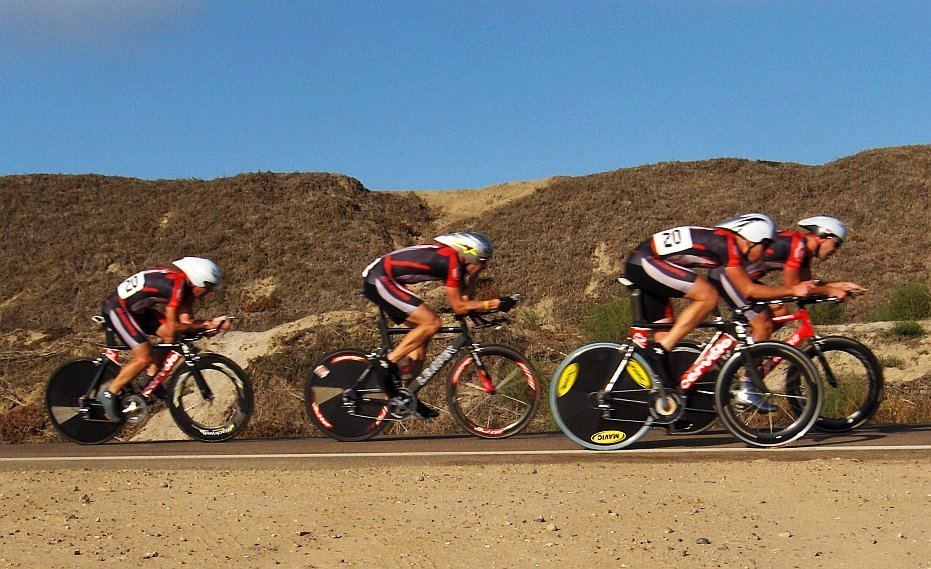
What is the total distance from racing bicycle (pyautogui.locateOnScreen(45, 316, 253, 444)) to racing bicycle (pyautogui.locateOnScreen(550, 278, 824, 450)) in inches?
139

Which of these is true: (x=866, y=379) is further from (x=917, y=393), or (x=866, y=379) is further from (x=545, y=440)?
(x=917, y=393)

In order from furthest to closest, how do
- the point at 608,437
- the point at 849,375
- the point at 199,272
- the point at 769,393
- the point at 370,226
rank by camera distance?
1. the point at 370,226
2. the point at 199,272
3. the point at 849,375
4. the point at 608,437
5. the point at 769,393

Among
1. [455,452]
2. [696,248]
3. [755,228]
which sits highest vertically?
[755,228]

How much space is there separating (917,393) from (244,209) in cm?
3553

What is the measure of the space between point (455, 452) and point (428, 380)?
0.89m

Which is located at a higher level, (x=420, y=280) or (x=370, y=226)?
(x=370, y=226)

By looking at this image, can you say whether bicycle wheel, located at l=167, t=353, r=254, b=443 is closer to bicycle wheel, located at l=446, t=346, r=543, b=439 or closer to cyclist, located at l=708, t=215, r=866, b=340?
bicycle wheel, located at l=446, t=346, r=543, b=439

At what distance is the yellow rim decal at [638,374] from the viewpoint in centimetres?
881

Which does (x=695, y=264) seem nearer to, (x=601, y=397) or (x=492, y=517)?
(x=601, y=397)

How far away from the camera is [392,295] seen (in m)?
9.62

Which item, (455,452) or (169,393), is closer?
(455,452)

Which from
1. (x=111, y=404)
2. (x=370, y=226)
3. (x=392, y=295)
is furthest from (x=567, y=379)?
(x=370, y=226)

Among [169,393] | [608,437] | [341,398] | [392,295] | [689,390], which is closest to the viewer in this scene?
[608,437]

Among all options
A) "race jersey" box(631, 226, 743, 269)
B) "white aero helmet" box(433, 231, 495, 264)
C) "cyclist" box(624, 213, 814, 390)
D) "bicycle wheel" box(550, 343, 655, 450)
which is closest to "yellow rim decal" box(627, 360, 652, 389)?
"bicycle wheel" box(550, 343, 655, 450)
